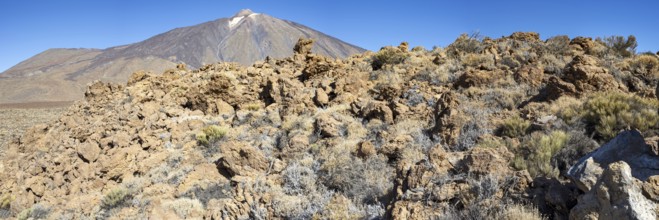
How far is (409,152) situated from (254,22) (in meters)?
152

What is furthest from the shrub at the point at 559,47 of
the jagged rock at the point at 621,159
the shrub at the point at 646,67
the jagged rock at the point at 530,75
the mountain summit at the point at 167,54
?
the mountain summit at the point at 167,54

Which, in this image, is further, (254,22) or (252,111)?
(254,22)

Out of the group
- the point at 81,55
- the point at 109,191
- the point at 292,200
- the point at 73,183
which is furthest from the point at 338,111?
the point at 81,55

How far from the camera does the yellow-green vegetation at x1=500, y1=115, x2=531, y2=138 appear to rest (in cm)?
526

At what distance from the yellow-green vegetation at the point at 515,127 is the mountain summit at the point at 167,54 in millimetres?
76262

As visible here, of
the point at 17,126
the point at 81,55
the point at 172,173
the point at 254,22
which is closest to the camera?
the point at 172,173

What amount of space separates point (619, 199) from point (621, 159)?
0.97 meters

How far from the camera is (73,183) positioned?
725 centimetres

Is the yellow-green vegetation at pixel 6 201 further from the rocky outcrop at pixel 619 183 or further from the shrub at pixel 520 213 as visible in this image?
the rocky outcrop at pixel 619 183

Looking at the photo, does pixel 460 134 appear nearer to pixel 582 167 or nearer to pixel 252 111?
pixel 582 167

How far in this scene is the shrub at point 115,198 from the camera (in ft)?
19.9

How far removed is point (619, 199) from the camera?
7.36 feet

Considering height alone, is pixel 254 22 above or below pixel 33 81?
above

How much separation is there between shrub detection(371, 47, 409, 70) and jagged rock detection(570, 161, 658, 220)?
1026cm
